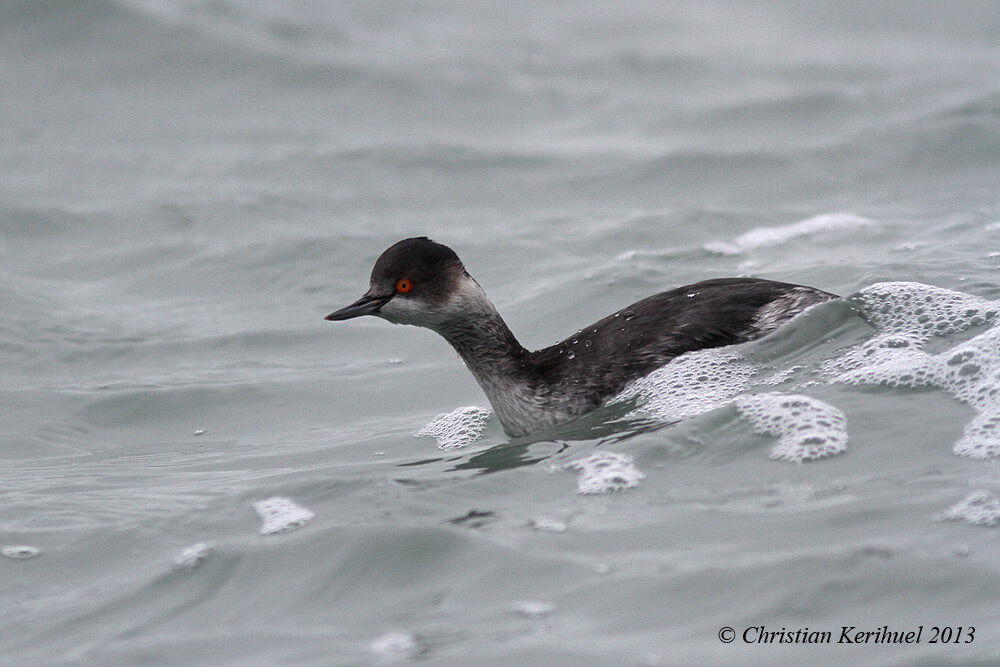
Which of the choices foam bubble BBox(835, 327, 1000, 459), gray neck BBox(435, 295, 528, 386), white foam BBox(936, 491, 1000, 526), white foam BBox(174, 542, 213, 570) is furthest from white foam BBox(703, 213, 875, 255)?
white foam BBox(174, 542, 213, 570)

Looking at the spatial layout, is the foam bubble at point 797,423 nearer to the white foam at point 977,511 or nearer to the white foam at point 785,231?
the white foam at point 977,511

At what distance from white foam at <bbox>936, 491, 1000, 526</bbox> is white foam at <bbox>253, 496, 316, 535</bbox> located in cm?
244

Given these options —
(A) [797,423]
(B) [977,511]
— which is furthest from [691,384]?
(B) [977,511]

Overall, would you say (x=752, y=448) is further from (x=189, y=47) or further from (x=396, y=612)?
(x=189, y=47)

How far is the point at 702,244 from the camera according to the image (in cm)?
1010

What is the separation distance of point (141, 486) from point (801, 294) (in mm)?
3362

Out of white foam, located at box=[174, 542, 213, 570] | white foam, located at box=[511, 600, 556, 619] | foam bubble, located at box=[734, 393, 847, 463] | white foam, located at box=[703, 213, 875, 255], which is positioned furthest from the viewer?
white foam, located at box=[703, 213, 875, 255]

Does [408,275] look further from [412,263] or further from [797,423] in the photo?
[797,423]

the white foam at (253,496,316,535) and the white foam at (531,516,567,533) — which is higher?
the white foam at (253,496,316,535)

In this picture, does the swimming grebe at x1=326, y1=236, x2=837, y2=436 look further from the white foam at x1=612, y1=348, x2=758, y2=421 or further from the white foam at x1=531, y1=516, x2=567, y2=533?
the white foam at x1=531, y1=516, x2=567, y2=533

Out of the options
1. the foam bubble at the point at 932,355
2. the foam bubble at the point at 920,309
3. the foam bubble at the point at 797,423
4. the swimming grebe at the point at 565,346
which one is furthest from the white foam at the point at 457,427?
the foam bubble at the point at 920,309

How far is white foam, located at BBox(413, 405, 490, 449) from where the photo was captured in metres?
6.75

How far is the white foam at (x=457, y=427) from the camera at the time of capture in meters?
6.75

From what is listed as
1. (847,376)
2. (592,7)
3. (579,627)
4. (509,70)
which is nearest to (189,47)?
(509,70)
